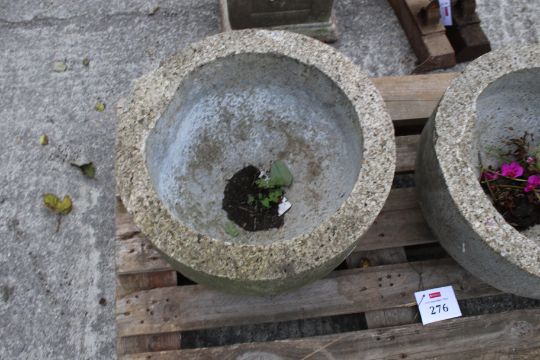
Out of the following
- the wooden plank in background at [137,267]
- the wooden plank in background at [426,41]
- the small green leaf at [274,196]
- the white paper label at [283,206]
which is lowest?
the wooden plank in background at [137,267]

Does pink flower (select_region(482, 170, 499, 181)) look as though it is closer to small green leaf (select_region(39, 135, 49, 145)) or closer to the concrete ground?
the concrete ground

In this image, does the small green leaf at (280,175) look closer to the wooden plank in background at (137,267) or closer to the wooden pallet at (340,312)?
the wooden pallet at (340,312)

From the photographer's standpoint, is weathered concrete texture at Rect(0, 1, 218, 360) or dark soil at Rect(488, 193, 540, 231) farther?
weathered concrete texture at Rect(0, 1, 218, 360)

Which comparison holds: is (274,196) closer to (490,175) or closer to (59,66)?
(490,175)

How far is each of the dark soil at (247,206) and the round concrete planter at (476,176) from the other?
59cm

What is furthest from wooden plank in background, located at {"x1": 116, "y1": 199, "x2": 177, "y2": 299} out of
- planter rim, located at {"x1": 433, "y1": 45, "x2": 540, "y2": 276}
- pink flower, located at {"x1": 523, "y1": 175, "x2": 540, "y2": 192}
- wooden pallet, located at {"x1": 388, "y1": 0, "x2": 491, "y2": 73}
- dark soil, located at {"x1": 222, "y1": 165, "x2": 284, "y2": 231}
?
wooden pallet, located at {"x1": 388, "y1": 0, "x2": 491, "y2": 73}

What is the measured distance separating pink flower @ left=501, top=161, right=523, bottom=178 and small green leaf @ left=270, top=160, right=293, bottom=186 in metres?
0.85

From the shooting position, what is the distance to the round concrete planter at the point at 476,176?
4.74 ft

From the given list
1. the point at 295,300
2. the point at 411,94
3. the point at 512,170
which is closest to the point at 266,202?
the point at 295,300

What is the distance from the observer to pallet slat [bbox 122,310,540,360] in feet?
5.70

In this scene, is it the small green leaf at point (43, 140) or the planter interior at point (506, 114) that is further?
the small green leaf at point (43, 140)

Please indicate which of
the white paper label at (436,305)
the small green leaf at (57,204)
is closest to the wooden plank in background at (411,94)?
the white paper label at (436,305)

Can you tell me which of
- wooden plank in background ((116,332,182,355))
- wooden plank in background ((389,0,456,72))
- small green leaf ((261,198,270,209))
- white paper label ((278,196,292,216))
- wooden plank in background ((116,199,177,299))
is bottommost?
wooden plank in background ((116,332,182,355))

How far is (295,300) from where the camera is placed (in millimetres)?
1793
